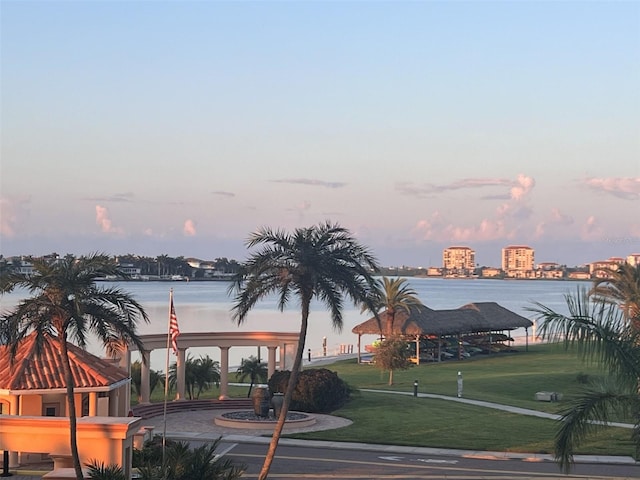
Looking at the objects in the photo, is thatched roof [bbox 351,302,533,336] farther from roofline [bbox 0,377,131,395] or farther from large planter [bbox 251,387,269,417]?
roofline [bbox 0,377,131,395]

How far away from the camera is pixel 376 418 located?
1515 inches

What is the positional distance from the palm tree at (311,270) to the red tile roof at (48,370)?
7.14m

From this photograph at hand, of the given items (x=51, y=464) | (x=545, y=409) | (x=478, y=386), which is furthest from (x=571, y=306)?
(x=478, y=386)

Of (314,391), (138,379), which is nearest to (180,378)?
(138,379)

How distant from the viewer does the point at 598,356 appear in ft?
57.5

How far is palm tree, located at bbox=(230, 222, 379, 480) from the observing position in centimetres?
2623

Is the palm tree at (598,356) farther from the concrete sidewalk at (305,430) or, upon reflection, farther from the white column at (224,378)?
the white column at (224,378)

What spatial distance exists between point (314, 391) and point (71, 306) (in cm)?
1961

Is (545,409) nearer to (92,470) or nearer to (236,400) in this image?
(236,400)

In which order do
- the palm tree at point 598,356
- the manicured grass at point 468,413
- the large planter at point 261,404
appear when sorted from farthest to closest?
the large planter at point 261,404 < the manicured grass at point 468,413 < the palm tree at point 598,356

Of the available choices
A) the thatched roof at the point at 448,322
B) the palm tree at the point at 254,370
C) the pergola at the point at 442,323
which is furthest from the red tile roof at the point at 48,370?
the thatched roof at the point at 448,322

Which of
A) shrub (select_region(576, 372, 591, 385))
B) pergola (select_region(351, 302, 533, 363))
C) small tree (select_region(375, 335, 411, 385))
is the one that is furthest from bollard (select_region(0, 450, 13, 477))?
pergola (select_region(351, 302, 533, 363))

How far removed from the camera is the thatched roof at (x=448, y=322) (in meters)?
67.8

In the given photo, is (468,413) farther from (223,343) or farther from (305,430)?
(223,343)
